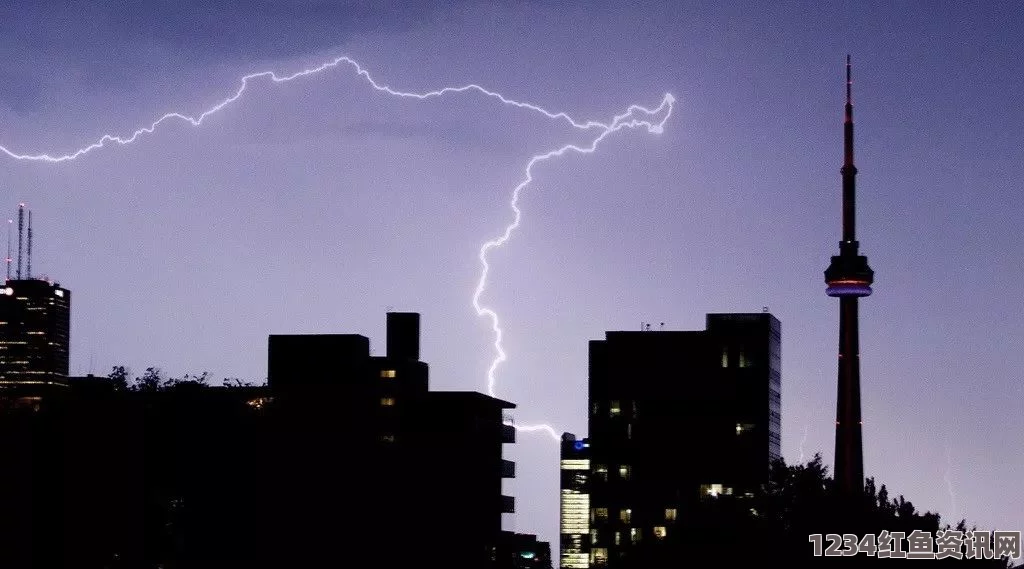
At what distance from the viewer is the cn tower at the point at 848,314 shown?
15675cm

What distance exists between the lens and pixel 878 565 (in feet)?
191

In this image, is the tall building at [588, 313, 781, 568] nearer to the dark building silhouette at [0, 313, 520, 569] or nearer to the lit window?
the lit window

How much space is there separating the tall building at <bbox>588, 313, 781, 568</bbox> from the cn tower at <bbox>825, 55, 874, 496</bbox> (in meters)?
8.91

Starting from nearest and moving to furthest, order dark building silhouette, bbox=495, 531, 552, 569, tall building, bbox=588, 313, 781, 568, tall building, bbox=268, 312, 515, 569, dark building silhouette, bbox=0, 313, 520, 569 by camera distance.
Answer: dark building silhouette, bbox=0, 313, 520, 569 → tall building, bbox=268, 312, 515, 569 → tall building, bbox=588, 313, 781, 568 → dark building silhouette, bbox=495, 531, 552, 569

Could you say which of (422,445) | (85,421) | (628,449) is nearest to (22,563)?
(85,421)

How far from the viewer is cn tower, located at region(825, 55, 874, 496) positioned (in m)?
157

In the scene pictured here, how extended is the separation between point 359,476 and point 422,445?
250 feet

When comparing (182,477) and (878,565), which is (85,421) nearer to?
(182,477)

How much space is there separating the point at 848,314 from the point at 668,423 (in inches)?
902

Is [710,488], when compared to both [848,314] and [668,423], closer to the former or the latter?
[668,423]

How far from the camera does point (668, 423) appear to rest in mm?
170250

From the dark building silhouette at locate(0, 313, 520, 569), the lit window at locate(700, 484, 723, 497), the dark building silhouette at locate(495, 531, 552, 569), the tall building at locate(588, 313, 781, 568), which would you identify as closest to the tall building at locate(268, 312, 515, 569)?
the dark building silhouette at locate(495, 531, 552, 569)

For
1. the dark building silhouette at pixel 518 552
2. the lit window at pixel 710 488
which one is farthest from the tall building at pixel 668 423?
the dark building silhouette at pixel 518 552

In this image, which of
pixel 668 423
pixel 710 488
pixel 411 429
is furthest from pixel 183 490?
pixel 411 429
